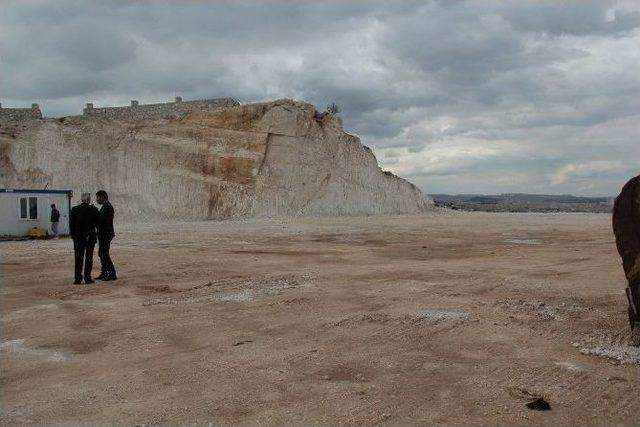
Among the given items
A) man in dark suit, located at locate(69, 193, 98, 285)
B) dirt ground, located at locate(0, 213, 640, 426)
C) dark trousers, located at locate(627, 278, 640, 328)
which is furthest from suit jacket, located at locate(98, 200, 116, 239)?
dark trousers, located at locate(627, 278, 640, 328)

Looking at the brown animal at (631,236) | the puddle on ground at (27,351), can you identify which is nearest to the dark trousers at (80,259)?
the puddle on ground at (27,351)

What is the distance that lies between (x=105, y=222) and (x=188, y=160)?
96.8 ft

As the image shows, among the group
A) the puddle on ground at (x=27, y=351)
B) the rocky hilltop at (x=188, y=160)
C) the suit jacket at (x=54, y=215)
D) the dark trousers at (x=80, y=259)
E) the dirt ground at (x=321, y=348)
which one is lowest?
the puddle on ground at (x=27, y=351)

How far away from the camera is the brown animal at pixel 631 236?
17.9ft

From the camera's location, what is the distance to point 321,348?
559cm

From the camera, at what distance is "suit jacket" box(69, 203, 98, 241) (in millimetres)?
9977

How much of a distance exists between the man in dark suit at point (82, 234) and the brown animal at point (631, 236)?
26.9 ft

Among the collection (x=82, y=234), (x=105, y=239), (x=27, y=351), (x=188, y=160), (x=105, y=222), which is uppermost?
(x=188, y=160)

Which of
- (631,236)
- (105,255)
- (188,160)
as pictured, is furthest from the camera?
(188,160)

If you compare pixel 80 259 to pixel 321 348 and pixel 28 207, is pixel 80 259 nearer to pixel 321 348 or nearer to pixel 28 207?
pixel 321 348

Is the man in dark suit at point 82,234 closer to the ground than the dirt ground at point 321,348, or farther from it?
farther from it

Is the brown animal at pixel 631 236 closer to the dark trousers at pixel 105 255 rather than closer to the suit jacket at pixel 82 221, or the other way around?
the dark trousers at pixel 105 255

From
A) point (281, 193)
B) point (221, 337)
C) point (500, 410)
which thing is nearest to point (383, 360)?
point (500, 410)

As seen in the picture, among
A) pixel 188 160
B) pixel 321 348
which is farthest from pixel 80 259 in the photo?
pixel 188 160
